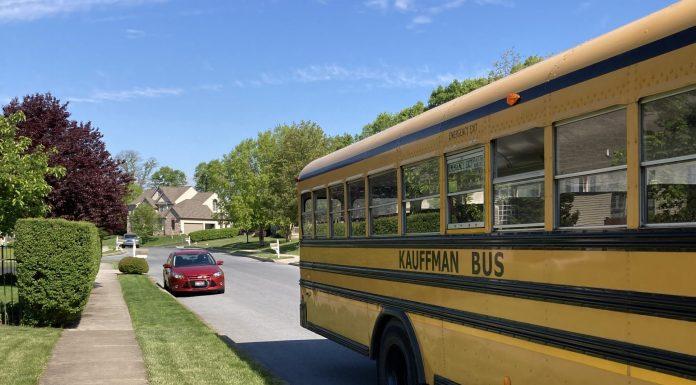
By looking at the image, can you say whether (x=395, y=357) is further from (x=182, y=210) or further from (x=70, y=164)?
(x=182, y=210)

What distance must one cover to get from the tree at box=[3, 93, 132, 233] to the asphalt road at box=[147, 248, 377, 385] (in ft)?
13.8

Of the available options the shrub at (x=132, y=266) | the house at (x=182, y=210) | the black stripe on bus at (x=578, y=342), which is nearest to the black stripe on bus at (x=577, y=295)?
the black stripe on bus at (x=578, y=342)

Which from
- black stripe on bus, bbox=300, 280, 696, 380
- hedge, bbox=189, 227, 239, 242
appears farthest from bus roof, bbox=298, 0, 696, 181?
hedge, bbox=189, 227, 239, 242

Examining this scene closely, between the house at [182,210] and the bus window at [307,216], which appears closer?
the bus window at [307,216]

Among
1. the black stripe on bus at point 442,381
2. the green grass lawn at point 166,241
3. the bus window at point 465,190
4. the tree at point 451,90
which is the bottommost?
the green grass lawn at point 166,241

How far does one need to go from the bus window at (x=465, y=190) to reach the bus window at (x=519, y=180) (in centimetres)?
20

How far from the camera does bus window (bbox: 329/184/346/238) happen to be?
798cm

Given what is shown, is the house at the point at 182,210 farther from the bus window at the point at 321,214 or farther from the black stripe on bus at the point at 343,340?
the black stripe on bus at the point at 343,340

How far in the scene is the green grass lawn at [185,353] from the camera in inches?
311

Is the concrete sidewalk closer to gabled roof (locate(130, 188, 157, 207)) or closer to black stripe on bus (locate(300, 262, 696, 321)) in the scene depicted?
black stripe on bus (locate(300, 262, 696, 321))

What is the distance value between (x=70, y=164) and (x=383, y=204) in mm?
15987

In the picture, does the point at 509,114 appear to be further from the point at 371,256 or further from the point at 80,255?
the point at 80,255

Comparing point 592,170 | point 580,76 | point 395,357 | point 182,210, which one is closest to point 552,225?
point 592,170

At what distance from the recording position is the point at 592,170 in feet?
12.4
